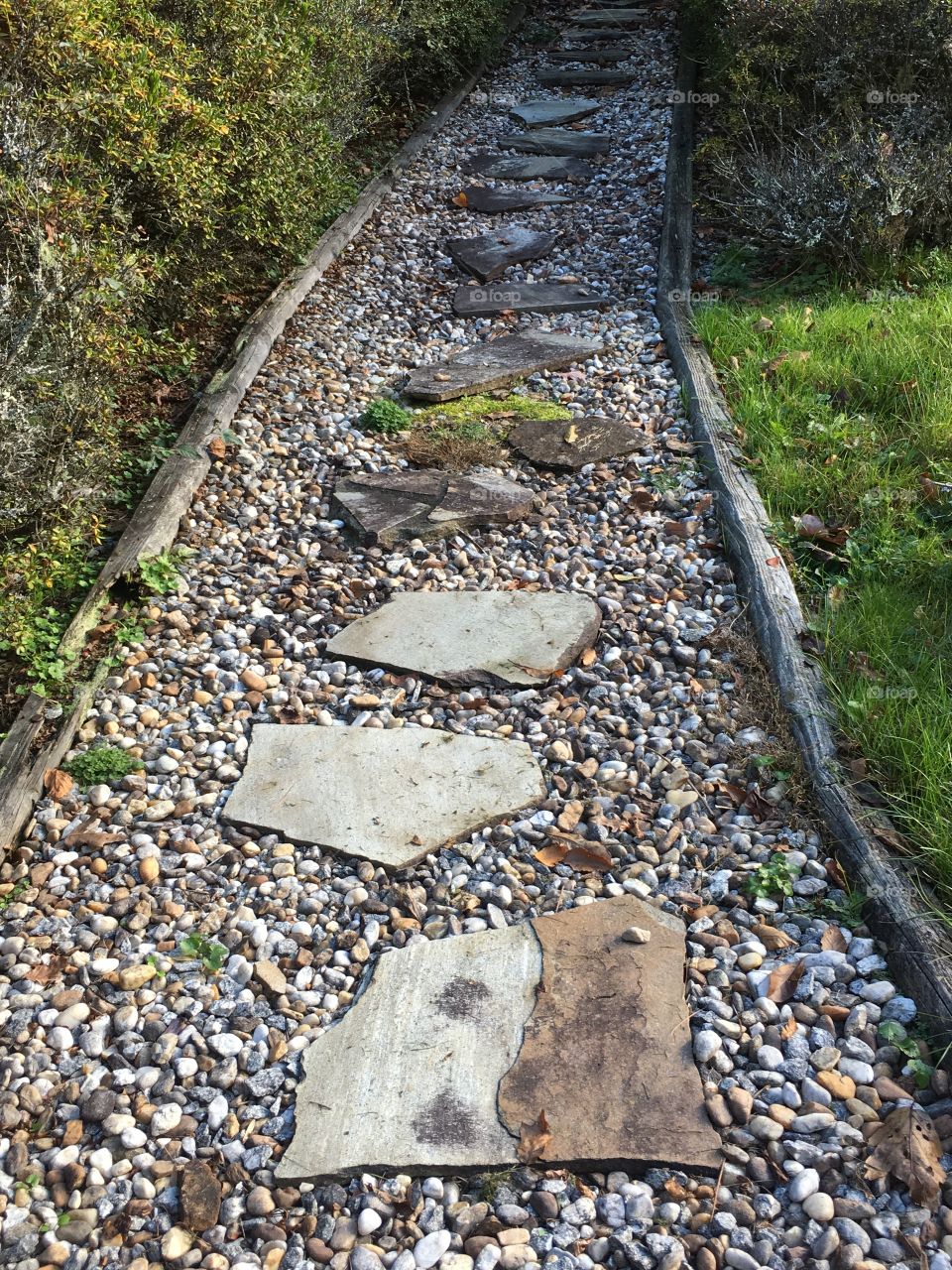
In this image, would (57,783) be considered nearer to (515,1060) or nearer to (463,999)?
(463,999)

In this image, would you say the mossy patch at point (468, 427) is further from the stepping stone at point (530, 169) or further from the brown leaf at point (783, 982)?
the stepping stone at point (530, 169)

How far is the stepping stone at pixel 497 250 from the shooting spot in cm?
663

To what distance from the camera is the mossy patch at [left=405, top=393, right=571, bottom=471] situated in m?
4.66

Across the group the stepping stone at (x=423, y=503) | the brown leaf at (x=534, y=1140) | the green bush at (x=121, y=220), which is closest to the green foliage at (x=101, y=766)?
the green bush at (x=121, y=220)

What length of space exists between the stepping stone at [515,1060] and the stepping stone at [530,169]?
272 inches

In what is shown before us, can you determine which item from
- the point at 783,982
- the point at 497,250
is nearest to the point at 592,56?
the point at 497,250

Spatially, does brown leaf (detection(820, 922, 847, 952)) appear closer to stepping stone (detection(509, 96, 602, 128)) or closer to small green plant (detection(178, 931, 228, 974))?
small green plant (detection(178, 931, 228, 974))

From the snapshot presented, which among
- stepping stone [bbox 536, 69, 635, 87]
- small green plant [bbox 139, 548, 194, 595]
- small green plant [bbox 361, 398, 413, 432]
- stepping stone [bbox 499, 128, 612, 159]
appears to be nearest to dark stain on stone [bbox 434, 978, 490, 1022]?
small green plant [bbox 139, 548, 194, 595]

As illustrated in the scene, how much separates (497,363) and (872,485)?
2.20m

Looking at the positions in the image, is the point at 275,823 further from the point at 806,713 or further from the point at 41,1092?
the point at 806,713

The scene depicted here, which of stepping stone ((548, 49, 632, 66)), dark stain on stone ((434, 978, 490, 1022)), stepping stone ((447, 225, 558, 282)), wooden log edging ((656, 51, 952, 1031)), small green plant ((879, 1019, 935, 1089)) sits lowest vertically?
small green plant ((879, 1019, 935, 1089))

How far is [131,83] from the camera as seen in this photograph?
13.2 feet

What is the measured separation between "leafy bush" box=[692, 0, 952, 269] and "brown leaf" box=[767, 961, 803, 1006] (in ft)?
14.4

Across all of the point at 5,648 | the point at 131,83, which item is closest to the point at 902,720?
the point at 5,648
